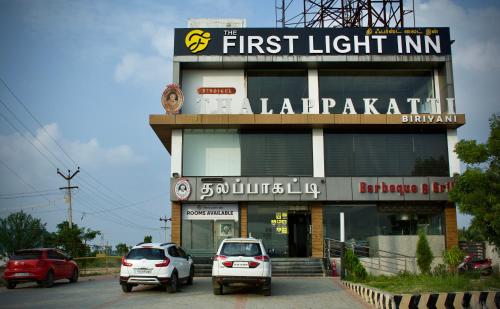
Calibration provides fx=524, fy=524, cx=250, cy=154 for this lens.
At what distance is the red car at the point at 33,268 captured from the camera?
64.6 ft

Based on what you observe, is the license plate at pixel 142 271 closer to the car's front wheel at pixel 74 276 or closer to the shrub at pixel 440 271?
the car's front wheel at pixel 74 276

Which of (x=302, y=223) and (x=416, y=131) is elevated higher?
(x=416, y=131)

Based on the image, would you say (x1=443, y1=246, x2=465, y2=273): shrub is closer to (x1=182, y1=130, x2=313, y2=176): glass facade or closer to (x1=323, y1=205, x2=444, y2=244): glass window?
(x1=323, y1=205, x2=444, y2=244): glass window

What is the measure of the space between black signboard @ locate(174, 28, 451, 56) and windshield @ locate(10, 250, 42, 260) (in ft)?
43.8

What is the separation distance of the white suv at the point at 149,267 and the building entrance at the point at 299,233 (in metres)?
11.6

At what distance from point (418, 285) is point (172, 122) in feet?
52.4

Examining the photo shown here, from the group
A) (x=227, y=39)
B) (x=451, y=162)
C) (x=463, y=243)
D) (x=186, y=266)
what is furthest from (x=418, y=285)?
(x=227, y=39)

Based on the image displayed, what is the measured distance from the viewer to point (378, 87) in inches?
1159

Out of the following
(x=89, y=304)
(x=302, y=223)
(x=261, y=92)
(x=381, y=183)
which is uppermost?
(x=261, y=92)

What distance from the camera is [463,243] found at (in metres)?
29.9

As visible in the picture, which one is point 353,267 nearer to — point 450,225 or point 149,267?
point 149,267

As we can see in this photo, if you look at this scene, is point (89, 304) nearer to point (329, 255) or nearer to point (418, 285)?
point (418, 285)

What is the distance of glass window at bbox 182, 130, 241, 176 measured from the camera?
2816 centimetres

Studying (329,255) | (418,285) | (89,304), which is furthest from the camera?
(329,255)
